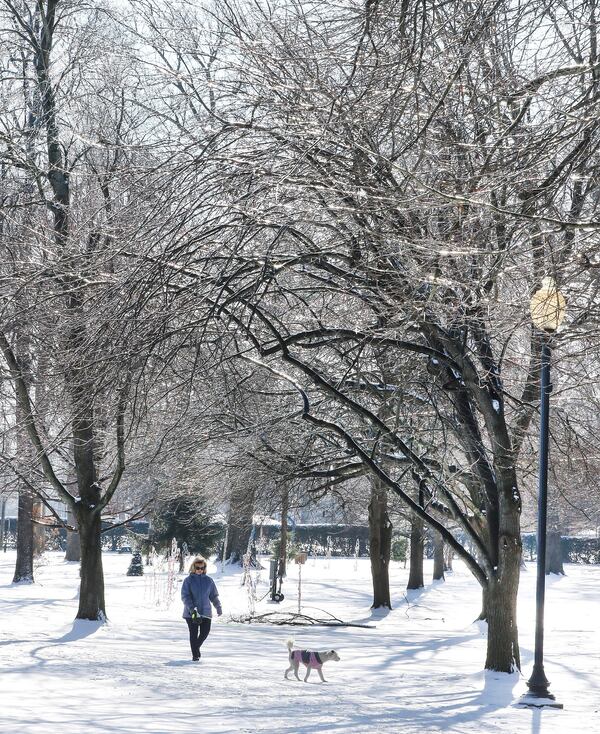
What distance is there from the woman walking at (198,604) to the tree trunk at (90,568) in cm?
437

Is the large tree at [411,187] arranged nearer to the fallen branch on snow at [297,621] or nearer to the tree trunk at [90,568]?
the tree trunk at [90,568]

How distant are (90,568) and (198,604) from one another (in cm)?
479

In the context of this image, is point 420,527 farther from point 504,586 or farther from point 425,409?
point 504,586

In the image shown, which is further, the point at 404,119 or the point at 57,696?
the point at 57,696

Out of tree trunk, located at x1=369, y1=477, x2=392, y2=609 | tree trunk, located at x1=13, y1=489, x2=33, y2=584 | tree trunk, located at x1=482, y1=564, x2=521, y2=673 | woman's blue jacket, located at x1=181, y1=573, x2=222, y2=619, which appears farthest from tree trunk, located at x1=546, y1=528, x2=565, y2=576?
tree trunk, located at x1=482, y1=564, x2=521, y2=673

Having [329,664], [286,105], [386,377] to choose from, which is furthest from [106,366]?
[329,664]

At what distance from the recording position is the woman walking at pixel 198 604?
44.3ft

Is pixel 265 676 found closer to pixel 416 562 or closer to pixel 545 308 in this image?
pixel 545 308

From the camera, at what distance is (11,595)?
25.5m

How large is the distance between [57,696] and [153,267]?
16.2ft

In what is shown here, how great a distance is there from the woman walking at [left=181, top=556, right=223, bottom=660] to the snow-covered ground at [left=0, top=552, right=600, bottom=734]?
12.9 inches

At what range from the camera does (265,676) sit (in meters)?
12.5

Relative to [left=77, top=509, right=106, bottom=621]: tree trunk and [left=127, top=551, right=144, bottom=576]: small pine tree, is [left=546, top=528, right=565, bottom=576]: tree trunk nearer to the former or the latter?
[left=127, top=551, right=144, bottom=576]: small pine tree

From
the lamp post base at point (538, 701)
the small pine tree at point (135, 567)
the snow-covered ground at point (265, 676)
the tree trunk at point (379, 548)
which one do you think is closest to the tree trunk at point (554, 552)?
the small pine tree at point (135, 567)
